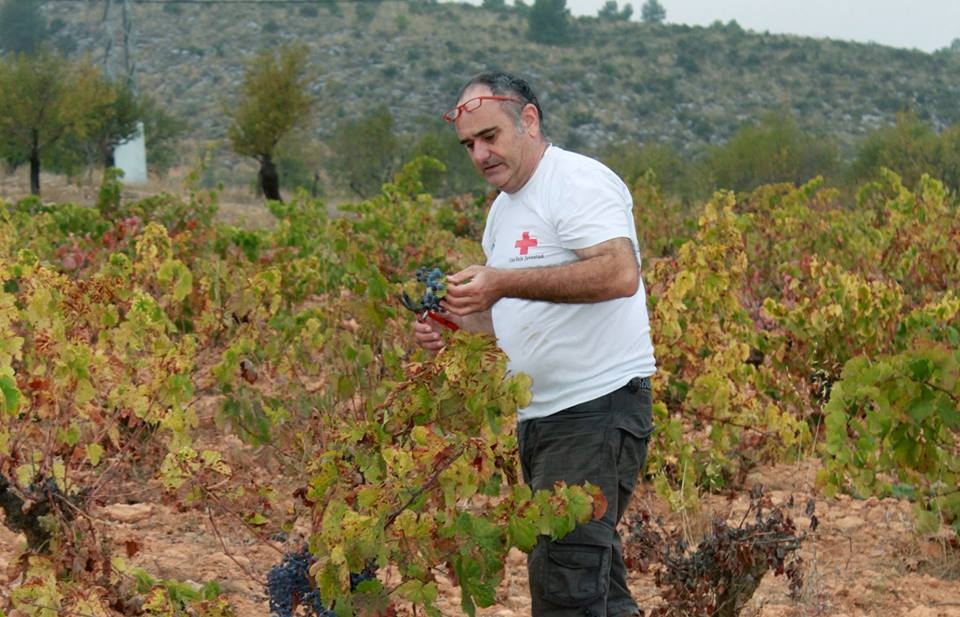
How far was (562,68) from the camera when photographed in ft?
168

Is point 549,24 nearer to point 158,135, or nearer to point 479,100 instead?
point 158,135

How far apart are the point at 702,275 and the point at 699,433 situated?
1.15 meters

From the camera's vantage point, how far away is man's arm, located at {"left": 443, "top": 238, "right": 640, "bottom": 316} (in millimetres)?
2635

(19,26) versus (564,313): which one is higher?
(564,313)

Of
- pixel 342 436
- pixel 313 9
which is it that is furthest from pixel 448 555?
pixel 313 9

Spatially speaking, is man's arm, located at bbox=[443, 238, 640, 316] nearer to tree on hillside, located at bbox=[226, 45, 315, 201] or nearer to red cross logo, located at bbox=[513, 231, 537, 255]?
red cross logo, located at bbox=[513, 231, 537, 255]

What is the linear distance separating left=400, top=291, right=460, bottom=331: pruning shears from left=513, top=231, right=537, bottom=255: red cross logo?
0.23 meters

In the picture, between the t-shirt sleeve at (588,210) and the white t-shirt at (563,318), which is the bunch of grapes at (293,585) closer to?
the white t-shirt at (563,318)

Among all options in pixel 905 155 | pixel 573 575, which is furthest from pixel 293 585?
pixel 905 155

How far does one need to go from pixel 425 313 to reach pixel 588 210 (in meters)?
0.43

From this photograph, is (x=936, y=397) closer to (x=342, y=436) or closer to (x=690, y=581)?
(x=690, y=581)

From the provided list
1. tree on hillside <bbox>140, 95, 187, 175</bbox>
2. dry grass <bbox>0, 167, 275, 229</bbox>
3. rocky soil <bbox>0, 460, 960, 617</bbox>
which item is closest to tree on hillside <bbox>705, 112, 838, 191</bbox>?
dry grass <bbox>0, 167, 275, 229</bbox>

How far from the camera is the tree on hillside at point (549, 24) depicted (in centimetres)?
5597

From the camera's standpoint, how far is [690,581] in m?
3.31
